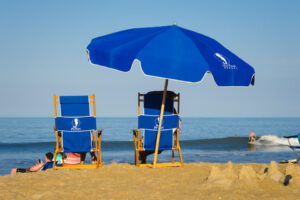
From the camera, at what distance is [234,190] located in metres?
4.30

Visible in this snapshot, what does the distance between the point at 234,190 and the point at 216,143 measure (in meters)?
21.1

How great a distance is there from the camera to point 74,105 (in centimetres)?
654

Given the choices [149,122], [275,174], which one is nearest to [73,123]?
[149,122]

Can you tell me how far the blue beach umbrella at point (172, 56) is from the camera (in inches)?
208

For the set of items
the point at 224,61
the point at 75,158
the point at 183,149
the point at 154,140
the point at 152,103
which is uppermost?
the point at 224,61

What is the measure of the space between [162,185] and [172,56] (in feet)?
5.91

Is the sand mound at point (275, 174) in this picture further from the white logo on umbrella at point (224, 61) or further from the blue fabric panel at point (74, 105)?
the blue fabric panel at point (74, 105)

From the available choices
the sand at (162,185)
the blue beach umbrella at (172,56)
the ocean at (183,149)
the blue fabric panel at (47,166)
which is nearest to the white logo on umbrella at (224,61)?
the blue beach umbrella at (172,56)

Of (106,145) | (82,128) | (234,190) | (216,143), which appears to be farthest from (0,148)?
(234,190)

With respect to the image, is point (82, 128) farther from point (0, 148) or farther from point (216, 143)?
point (216, 143)

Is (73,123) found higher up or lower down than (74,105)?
lower down

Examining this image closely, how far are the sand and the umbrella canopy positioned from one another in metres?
1.42

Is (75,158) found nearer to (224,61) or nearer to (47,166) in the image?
(47,166)

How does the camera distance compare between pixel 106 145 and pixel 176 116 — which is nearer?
pixel 176 116
